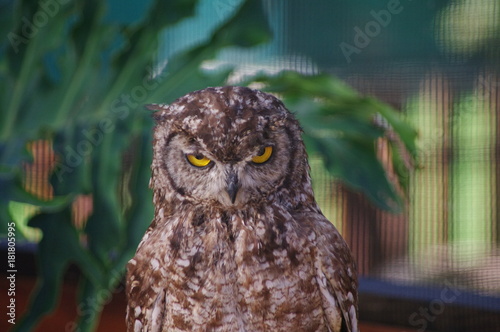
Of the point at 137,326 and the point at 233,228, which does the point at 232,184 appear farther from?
the point at 137,326

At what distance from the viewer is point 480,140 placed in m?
1.57

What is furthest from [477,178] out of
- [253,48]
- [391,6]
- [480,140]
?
[253,48]

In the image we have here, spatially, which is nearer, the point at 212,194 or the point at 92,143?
the point at 212,194

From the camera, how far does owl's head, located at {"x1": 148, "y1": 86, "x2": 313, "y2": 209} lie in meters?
0.73

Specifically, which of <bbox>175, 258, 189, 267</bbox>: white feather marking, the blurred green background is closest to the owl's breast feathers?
<bbox>175, 258, 189, 267</bbox>: white feather marking

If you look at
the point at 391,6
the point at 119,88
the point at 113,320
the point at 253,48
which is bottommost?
the point at 113,320

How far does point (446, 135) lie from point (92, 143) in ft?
3.36

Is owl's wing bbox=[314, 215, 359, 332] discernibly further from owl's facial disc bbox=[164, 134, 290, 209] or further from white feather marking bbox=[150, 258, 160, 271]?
white feather marking bbox=[150, 258, 160, 271]

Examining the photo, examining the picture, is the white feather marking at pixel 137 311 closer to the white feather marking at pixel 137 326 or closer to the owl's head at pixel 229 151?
the white feather marking at pixel 137 326

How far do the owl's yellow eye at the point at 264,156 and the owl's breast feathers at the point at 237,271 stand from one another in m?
0.08

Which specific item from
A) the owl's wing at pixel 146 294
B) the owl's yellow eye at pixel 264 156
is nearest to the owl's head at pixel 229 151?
the owl's yellow eye at pixel 264 156

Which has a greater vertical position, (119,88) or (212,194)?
(119,88)

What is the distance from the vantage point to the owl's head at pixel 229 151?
73 cm

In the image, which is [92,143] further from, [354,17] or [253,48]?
[354,17]
